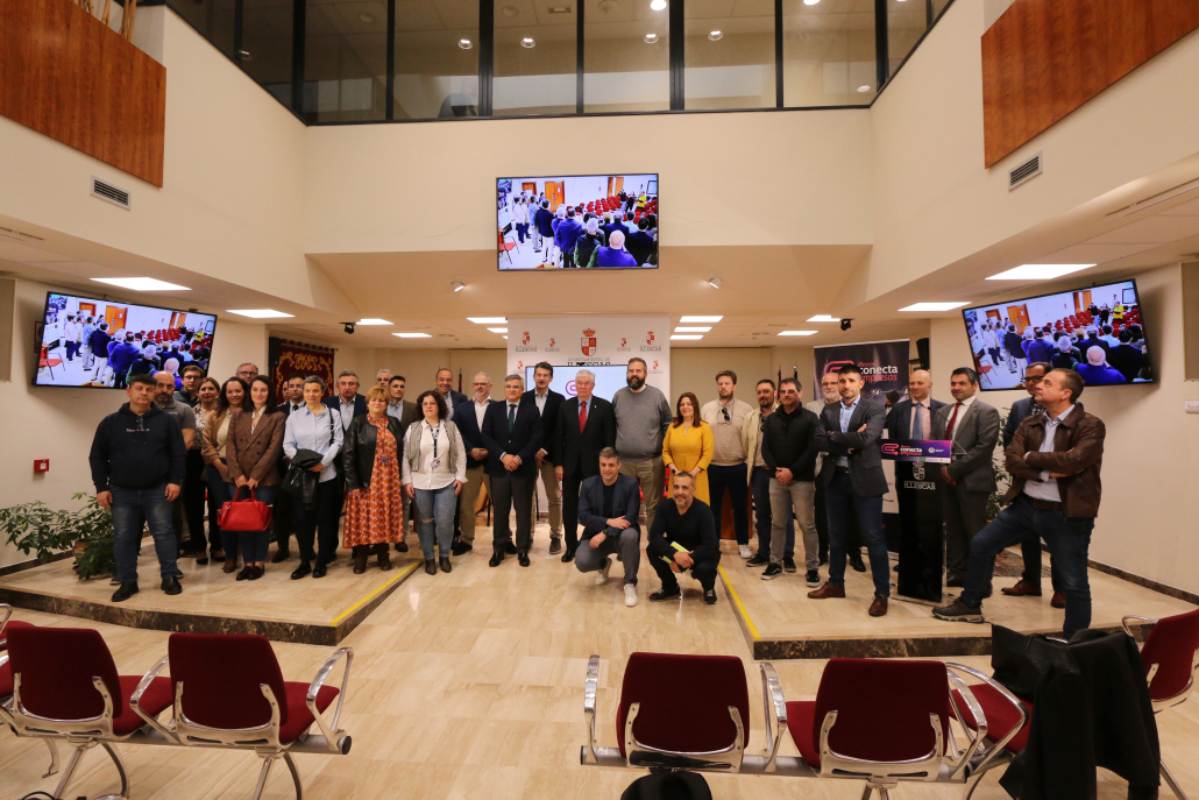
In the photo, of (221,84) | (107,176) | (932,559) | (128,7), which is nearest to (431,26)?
(221,84)

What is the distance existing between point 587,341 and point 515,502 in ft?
10.8

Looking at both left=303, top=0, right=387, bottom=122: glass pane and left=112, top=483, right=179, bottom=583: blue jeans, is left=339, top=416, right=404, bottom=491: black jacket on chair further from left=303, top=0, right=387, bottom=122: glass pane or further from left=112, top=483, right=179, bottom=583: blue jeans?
left=303, top=0, right=387, bottom=122: glass pane

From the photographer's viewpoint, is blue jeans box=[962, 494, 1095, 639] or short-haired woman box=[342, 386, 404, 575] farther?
short-haired woman box=[342, 386, 404, 575]

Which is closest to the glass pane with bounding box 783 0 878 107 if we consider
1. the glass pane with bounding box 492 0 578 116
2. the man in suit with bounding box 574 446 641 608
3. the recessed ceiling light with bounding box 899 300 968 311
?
the recessed ceiling light with bounding box 899 300 968 311

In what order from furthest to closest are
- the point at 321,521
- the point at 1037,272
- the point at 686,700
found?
1. the point at 1037,272
2. the point at 321,521
3. the point at 686,700

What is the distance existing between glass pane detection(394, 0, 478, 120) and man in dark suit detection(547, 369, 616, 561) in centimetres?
397

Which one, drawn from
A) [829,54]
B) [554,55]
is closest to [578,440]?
[554,55]

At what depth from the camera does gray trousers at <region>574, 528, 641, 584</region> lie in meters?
4.57

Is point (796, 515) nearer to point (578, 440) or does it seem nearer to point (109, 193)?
point (578, 440)

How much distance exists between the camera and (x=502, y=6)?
7332mm

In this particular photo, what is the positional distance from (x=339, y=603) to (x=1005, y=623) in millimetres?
4292

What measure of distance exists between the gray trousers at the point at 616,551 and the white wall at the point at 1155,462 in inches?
133

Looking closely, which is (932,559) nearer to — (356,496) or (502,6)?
(356,496)

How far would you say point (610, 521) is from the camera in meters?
4.61
